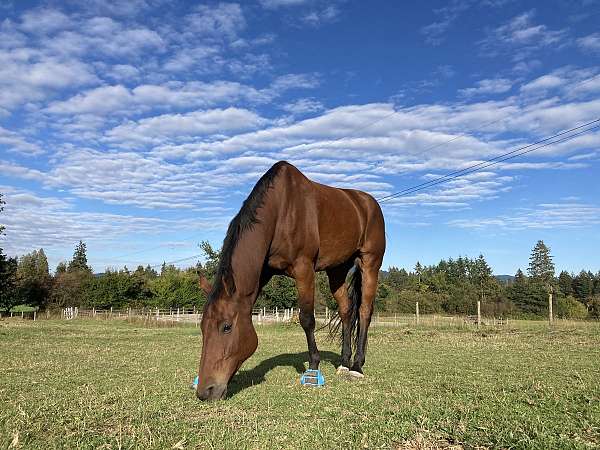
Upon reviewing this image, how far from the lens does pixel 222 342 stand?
4.66m

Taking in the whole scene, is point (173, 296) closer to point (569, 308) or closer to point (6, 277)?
point (6, 277)

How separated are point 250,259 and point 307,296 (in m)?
1.09

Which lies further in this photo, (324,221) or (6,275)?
(6,275)

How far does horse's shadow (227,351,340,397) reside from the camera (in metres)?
5.41

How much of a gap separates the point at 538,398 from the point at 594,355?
5.72m

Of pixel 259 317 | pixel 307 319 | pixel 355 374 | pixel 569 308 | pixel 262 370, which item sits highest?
pixel 307 319

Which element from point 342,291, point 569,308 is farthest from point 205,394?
point 569,308

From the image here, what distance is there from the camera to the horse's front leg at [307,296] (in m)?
5.68

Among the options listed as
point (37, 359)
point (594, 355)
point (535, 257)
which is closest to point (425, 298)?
point (535, 257)

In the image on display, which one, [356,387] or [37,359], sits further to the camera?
[37,359]

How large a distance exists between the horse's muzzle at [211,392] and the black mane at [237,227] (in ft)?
2.77

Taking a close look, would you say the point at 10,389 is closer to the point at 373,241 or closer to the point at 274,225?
the point at 274,225

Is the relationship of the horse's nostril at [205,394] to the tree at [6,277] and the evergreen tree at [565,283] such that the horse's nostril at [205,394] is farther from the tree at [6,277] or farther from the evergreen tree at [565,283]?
the evergreen tree at [565,283]

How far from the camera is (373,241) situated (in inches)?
287
